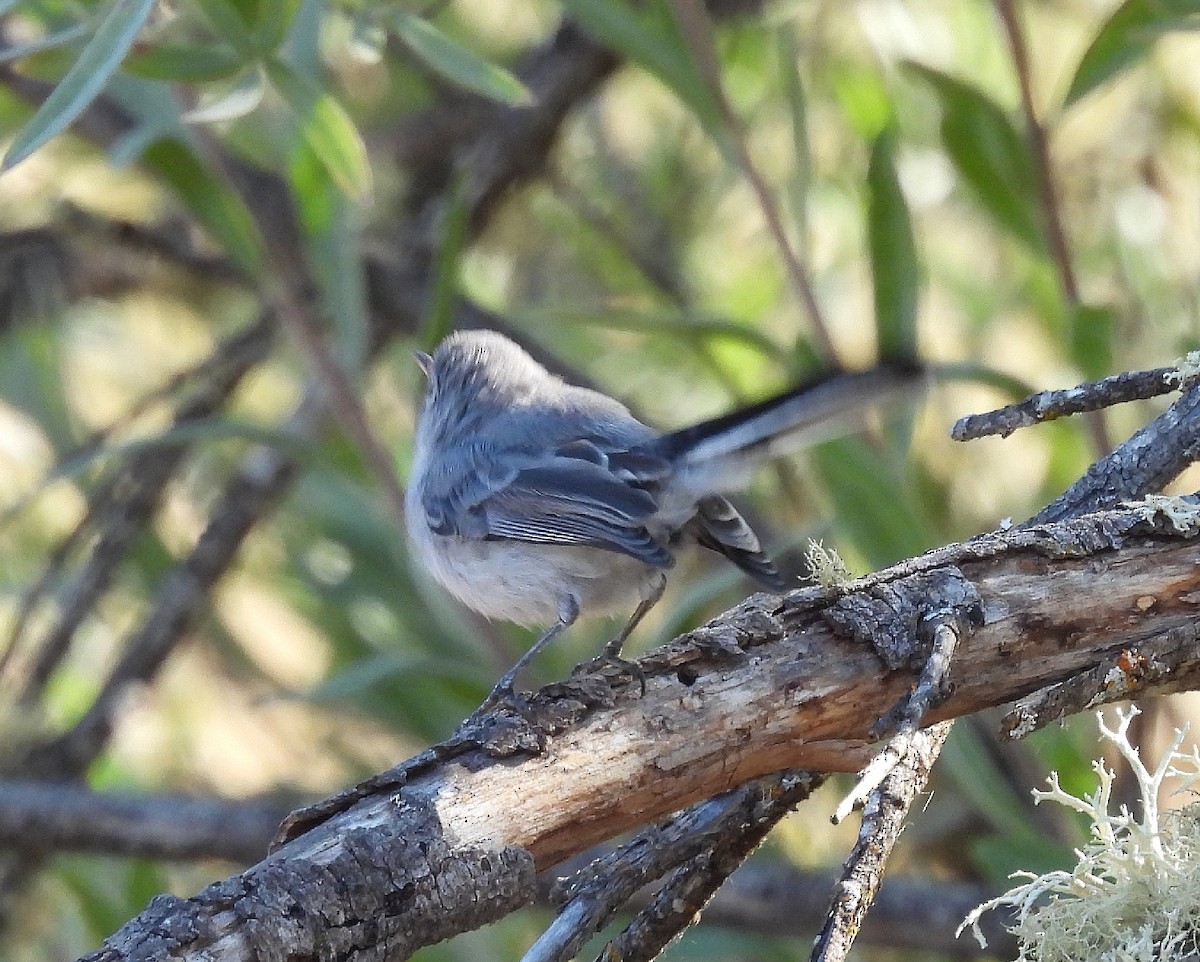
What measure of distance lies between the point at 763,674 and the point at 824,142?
284 centimetres

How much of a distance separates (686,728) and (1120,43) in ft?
5.23

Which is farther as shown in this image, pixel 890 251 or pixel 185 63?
pixel 890 251

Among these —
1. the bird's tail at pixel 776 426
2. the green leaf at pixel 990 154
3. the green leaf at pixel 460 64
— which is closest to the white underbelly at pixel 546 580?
the bird's tail at pixel 776 426

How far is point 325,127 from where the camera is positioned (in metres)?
2.09

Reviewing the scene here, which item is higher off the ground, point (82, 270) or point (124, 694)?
point (82, 270)

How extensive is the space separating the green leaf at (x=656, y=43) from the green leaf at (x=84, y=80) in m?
1.05

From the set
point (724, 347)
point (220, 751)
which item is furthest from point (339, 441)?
point (220, 751)

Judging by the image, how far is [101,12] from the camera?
1955 millimetres

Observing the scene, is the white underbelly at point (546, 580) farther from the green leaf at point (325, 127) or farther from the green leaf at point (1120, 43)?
the green leaf at point (1120, 43)

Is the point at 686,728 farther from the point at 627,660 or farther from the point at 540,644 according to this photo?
the point at 540,644

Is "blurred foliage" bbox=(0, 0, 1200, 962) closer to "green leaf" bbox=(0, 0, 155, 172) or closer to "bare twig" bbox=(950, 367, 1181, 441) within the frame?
"green leaf" bbox=(0, 0, 155, 172)

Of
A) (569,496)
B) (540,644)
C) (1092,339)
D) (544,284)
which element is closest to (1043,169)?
(1092,339)

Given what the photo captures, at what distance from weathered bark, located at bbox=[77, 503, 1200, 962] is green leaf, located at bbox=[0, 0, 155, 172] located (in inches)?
34.3

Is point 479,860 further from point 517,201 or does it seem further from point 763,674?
point 517,201
